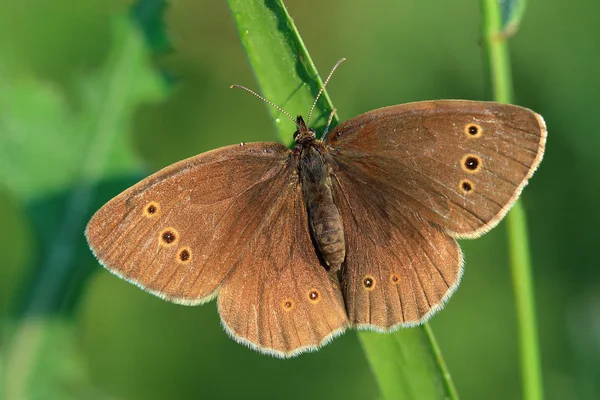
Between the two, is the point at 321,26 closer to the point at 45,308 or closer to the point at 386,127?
the point at 386,127

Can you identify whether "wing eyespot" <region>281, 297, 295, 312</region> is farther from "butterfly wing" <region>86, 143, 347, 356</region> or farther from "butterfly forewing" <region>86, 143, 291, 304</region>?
"butterfly forewing" <region>86, 143, 291, 304</region>

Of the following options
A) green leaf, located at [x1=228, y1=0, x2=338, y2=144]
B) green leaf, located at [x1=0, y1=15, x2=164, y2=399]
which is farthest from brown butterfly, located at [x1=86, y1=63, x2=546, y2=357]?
green leaf, located at [x1=0, y1=15, x2=164, y2=399]

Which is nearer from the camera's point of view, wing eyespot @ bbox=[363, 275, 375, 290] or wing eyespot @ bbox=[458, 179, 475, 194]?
wing eyespot @ bbox=[458, 179, 475, 194]

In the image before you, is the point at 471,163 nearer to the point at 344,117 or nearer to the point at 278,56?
the point at 278,56

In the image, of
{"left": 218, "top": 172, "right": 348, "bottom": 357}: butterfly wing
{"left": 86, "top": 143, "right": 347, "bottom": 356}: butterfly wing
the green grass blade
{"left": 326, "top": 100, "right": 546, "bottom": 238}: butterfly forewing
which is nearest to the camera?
the green grass blade

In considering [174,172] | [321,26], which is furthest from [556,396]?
[321,26]

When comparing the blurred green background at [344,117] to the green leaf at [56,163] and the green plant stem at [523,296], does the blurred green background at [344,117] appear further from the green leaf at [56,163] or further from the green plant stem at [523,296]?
the green plant stem at [523,296]

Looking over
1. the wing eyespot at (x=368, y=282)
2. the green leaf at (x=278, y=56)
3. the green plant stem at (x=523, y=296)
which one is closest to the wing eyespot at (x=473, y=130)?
the green plant stem at (x=523, y=296)

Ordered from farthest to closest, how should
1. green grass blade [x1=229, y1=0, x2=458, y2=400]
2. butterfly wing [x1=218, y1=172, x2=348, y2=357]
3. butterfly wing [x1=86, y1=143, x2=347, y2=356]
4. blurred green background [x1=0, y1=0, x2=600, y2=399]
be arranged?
blurred green background [x1=0, y1=0, x2=600, y2=399]
butterfly wing [x1=218, y1=172, x2=348, y2=357]
butterfly wing [x1=86, y1=143, x2=347, y2=356]
green grass blade [x1=229, y1=0, x2=458, y2=400]
